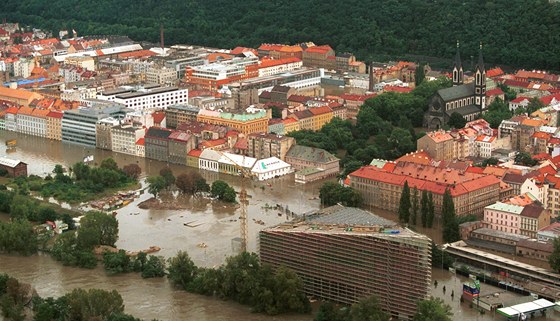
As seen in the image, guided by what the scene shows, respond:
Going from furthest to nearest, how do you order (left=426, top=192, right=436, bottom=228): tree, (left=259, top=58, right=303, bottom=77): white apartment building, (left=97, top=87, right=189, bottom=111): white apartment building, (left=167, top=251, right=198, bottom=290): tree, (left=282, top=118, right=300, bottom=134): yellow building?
(left=259, top=58, right=303, bottom=77): white apartment building → (left=97, top=87, right=189, bottom=111): white apartment building → (left=282, top=118, right=300, bottom=134): yellow building → (left=426, top=192, right=436, bottom=228): tree → (left=167, top=251, right=198, bottom=290): tree

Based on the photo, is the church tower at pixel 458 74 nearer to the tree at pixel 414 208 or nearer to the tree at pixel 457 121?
the tree at pixel 457 121

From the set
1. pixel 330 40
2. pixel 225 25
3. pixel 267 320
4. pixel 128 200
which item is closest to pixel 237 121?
pixel 128 200

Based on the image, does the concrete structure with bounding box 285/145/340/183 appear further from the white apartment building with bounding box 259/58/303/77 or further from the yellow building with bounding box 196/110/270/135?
the white apartment building with bounding box 259/58/303/77

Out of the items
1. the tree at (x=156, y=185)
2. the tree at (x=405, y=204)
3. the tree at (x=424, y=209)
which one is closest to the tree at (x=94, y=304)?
the tree at (x=405, y=204)

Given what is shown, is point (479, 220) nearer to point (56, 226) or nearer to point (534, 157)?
point (534, 157)

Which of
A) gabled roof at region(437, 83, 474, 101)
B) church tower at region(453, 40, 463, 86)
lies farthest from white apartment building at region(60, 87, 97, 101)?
church tower at region(453, 40, 463, 86)

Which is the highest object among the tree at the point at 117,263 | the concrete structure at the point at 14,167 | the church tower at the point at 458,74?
the church tower at the point at 458,74

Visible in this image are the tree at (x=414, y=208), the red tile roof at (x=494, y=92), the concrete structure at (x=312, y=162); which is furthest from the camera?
the red tile roof at (x=494, y=92)
